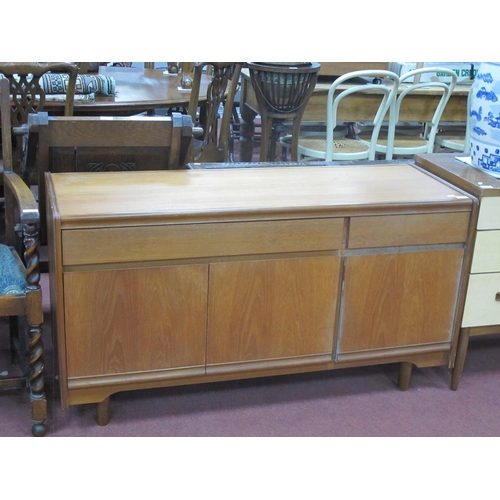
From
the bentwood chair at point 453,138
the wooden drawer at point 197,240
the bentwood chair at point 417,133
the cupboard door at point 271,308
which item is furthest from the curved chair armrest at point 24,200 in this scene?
the bentwood chair at point 453,138

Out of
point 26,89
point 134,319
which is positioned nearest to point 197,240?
point 134,319

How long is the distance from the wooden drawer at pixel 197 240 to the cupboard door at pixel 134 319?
48 mm

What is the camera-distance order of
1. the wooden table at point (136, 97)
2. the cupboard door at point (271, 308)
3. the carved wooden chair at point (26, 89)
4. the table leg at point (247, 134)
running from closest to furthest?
the cupboard door at point (271, 308) → the carved wooden chair at point (26, 89) → the wooden table at point (136, 97) → the table leg at point (247, 134)

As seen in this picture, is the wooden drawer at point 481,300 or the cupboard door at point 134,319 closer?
the cupboard door at point 134,319

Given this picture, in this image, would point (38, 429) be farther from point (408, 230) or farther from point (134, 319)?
point (408, 230)

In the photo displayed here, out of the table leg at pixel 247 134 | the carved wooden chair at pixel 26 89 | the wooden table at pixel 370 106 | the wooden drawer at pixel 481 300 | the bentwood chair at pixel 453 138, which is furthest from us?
the table leg at pixel 247 134

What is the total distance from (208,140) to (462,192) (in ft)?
5.65

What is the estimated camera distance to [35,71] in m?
2.62

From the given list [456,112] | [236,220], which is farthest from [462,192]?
[456,112]

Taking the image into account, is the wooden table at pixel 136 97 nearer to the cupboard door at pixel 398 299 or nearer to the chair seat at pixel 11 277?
the chair seat at pixel 11 277

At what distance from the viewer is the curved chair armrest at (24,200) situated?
5.71 feet

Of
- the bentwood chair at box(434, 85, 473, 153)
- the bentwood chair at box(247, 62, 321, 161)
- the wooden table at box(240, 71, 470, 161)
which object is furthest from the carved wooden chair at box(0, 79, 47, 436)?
the bentwood chair at box(434, 85, 473, 153)

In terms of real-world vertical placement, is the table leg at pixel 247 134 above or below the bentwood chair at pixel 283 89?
below

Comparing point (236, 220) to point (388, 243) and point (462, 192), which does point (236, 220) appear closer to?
point (388, 243)
